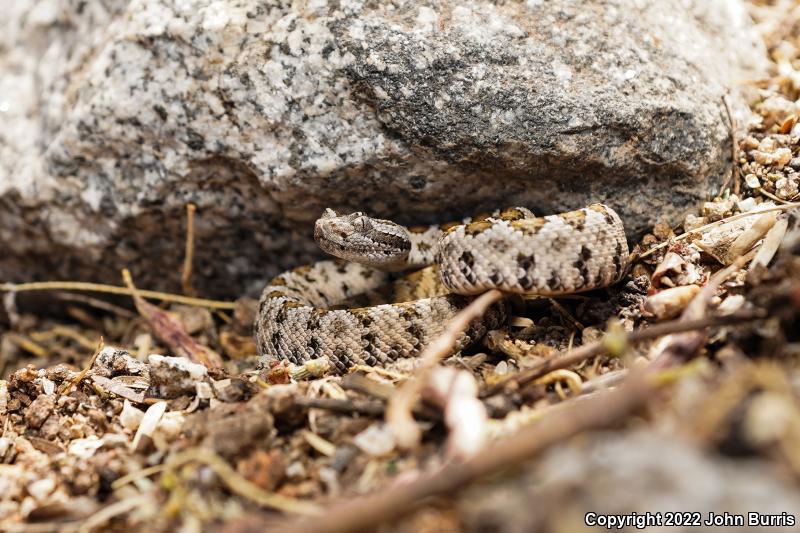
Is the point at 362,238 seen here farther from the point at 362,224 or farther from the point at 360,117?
the point at 360,117

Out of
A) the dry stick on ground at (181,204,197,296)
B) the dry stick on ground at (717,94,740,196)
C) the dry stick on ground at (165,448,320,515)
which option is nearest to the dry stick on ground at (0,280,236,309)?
the dry stick on ground at (181,204,197,296)

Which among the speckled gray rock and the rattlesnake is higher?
the speckled gray rock

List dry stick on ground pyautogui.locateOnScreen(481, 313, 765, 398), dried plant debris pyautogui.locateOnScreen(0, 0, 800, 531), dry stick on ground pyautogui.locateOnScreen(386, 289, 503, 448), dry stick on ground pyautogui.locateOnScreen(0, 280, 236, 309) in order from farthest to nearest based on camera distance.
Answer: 1. dry stick on ground pyautogui.locateOnScreen(0, 280, 236, 309)
2. dry stick on ground pyautogui.locateOnScreen(481, 313, 765, 398)
3. dry stick on ground pyautogui.locateOnScreen(386, 289, 503, 448)
4. dried plant debris pyautogui.locateOnScreen(0, 0, 800, 531)

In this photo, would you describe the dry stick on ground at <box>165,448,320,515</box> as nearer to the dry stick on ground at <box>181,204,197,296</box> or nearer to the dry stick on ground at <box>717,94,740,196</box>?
the dry stick on ground at <box>181,204,197,296</box>

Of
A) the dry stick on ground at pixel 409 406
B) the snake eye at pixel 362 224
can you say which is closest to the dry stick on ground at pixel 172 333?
the snake eye at pixel 362 224

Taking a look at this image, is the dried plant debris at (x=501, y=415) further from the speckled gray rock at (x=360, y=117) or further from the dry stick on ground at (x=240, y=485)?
the speckled gray rock at (x=360, y=117)

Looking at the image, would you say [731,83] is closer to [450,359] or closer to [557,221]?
[557,221]

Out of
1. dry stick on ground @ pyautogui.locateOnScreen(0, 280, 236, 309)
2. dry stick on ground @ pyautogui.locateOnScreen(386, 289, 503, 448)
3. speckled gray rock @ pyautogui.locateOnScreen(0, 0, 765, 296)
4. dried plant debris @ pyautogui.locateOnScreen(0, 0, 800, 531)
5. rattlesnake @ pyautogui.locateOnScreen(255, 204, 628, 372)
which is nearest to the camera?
dried plant debris @ pyautogui.locateOnScreen(0, 0, 800, 531)

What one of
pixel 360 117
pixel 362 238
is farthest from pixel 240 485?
pixel 360 117

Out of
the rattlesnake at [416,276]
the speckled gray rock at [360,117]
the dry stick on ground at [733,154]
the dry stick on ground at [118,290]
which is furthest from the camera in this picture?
the dry stick on ground at [118,290]
